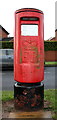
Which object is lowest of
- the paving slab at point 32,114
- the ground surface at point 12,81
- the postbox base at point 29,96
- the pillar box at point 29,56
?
the ground surface at point 12,81

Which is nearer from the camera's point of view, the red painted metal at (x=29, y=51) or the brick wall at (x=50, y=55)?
the red painted metal at (x=29, y=51)

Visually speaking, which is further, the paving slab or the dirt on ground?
the dirt on ground

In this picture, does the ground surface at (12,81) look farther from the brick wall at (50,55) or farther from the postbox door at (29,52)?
the brick wall at (50,55)

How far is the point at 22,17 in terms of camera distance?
14.2ft

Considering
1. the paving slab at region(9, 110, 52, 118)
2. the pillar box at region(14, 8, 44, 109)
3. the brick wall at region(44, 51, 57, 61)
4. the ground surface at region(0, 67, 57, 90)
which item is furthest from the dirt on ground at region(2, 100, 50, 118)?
the brick wall at region(44, 51, 57, 61)

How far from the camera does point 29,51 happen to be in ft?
14.4

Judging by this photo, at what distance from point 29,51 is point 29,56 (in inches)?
4.2

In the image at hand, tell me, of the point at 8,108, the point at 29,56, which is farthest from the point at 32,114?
the point at 29,56

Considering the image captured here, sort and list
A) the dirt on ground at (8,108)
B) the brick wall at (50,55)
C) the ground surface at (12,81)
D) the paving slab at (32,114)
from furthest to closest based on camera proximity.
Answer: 1. the brick wall at (50,55)
2. the ground surface at (12,81)
3. the dirt on ground at (8,108)
4. the paving slab at (32,114)

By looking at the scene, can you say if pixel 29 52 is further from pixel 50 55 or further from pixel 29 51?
pixel 50 55

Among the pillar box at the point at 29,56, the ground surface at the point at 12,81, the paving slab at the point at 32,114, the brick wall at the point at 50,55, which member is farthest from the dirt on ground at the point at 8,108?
the brick wall at the point at 50,55

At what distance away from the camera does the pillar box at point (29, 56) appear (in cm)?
435

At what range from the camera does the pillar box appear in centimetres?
435

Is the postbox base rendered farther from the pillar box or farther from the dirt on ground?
the dirt on ground
